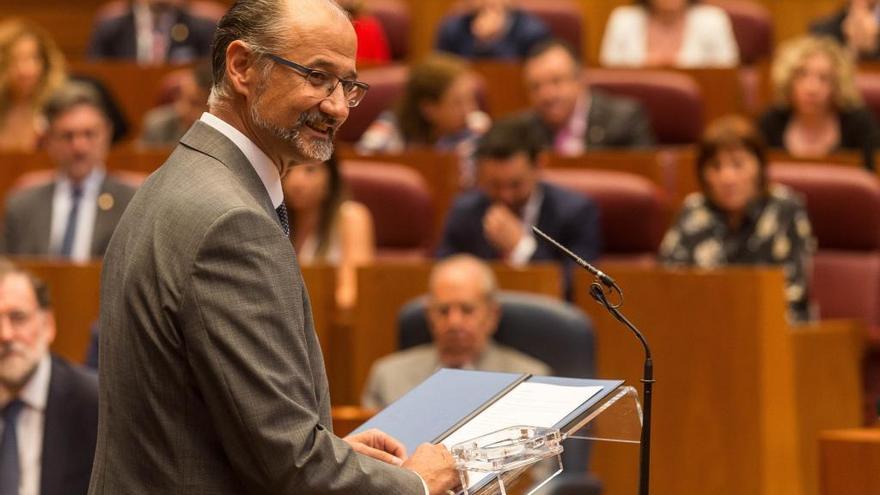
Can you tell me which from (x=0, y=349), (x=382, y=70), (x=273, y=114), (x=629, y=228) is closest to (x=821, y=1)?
(x=382, y=70)

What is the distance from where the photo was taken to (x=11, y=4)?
652 centimetres

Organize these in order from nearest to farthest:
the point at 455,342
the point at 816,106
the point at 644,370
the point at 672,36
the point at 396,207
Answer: the point at 644,370
the point at 455,342
the point at 396,207
the point at 816,106
the point at 672,36

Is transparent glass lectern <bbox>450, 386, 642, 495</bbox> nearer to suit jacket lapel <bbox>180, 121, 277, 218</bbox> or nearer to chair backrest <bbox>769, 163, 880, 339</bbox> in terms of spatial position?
suit jacket lapel <bbox>180, 121, 277, 218</bbox>

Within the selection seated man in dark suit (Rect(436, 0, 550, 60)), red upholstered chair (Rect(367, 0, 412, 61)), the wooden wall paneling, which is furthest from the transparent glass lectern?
red upholstered chair (Rect(367, 0, 412, 61))

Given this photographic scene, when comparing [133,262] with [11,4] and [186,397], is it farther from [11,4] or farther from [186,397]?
[11,4]

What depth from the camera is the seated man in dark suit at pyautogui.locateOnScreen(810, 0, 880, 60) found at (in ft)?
17.2

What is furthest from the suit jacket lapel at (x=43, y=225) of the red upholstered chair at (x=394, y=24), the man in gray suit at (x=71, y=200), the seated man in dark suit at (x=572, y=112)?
the red upholstered chair at (x=394, y=24)

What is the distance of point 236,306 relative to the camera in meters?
1.29

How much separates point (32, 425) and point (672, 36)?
3297 millimetres

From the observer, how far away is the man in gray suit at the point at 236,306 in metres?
1.30

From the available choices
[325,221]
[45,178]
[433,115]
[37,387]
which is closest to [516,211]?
[325,221]

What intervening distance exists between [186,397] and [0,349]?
152 centimetres

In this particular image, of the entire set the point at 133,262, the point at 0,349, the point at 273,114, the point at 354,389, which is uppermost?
the point at 273,114

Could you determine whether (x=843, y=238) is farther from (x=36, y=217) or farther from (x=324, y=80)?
(x=324, y=80)
